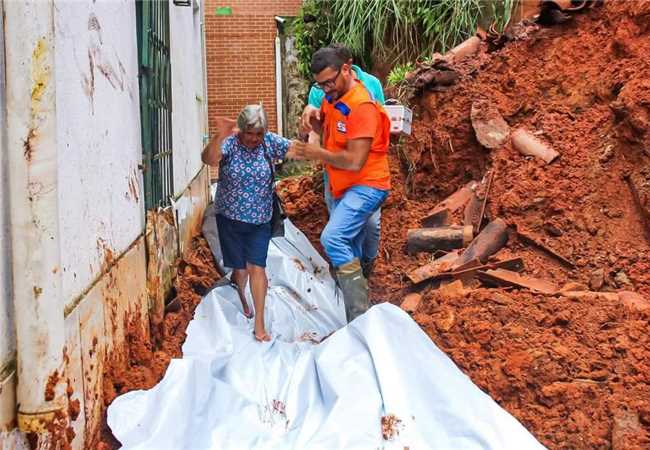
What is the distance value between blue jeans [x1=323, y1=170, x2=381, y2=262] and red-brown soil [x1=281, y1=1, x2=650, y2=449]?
0.98 feet

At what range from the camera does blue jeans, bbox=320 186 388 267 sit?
418 cm

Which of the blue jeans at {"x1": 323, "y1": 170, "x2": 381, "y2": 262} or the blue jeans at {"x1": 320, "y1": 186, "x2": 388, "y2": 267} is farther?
the blue jeans at {"x1": 323, "y1": 170, "x2": 381, "y2": 262}

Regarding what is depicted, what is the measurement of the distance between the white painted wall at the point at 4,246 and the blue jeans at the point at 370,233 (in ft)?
9.60

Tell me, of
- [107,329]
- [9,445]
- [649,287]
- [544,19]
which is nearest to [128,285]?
[107,329]

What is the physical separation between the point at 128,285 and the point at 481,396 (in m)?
1.92

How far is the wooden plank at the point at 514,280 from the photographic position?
388cm

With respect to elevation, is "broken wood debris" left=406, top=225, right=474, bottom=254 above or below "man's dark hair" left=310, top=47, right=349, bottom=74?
below

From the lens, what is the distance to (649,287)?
386 cm

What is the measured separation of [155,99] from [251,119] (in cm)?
92

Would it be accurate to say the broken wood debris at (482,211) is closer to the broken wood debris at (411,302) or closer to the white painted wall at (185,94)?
the broken wood debris at (411,302)

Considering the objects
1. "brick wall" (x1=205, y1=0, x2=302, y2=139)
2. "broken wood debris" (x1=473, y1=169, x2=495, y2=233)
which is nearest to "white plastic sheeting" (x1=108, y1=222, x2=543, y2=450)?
"broken wood debris" (x1=473, y1=169, x2=495, y2=233)

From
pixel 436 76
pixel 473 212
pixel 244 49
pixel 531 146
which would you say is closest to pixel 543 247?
pixel 473 212

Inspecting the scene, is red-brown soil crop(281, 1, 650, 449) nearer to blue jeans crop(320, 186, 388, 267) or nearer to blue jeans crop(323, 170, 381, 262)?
blue jeans crop(323, 170, 381, 262)

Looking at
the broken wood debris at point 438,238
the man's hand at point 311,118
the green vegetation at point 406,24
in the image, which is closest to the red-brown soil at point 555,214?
the broken wood debris at point 438,238
